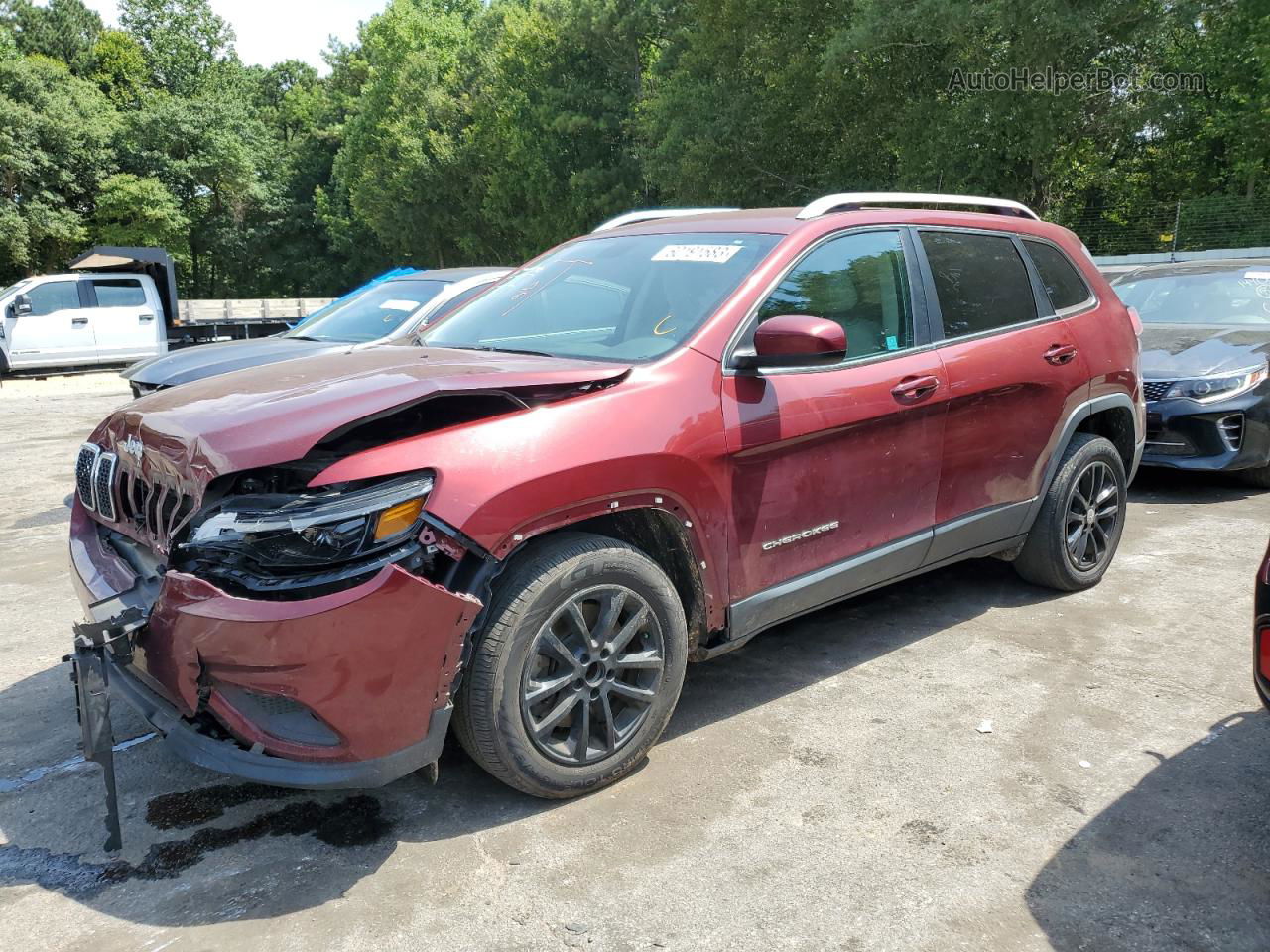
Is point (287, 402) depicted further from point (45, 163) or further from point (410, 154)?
point (410, 154)

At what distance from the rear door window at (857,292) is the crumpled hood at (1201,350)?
13.5 feet

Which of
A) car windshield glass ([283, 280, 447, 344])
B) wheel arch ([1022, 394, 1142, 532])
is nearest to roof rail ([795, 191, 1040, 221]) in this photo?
wheel arch ([1022, 394, 1142, 532])

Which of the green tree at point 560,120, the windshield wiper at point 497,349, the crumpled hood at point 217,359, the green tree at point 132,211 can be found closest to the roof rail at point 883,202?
the windshield wiper at point 497,349

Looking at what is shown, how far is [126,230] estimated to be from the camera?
138ft

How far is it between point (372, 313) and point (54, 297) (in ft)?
44.5

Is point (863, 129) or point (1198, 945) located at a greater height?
point (863, 129)

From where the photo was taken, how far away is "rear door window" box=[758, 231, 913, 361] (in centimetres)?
372

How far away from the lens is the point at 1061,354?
464cm

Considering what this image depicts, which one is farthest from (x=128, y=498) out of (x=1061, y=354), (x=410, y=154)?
(x=410, y=154)

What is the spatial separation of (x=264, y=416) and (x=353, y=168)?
51832mm

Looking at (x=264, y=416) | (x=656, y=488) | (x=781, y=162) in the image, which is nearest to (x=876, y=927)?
(x=656, y=488)

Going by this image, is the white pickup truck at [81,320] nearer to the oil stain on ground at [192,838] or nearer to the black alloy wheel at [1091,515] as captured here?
the oil stain on ground at [192,838]

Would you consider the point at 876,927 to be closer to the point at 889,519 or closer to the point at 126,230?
the point at 889,519

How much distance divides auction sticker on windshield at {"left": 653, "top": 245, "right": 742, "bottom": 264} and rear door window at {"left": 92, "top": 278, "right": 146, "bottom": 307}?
717 inches
